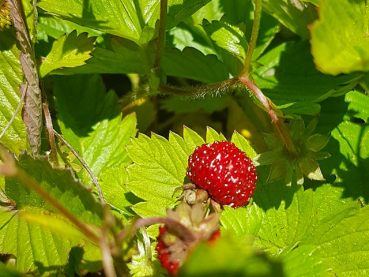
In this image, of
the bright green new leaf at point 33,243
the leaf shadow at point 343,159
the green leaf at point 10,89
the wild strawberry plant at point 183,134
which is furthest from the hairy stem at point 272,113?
the green leaf at point 10,89

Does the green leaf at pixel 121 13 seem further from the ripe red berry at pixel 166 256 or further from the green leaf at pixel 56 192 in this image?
the ripe red berry at pixel 166 256

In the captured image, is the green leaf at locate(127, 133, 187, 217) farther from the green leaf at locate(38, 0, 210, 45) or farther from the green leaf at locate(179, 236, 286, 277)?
the green leaf at locate(179, 236, 286, 277)

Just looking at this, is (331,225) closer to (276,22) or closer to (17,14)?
(276,22)

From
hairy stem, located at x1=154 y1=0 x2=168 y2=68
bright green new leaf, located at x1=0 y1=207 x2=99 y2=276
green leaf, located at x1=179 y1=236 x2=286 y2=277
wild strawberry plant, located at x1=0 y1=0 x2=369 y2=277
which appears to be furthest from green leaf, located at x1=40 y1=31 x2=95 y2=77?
green leaf, located at x1=179 y1=236 x2=286 y2=277

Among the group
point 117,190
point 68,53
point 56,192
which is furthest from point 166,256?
point 68,53

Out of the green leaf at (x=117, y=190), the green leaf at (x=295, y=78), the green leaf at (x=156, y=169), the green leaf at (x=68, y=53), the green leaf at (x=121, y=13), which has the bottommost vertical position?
the green leaf at (x=117, y=190)
